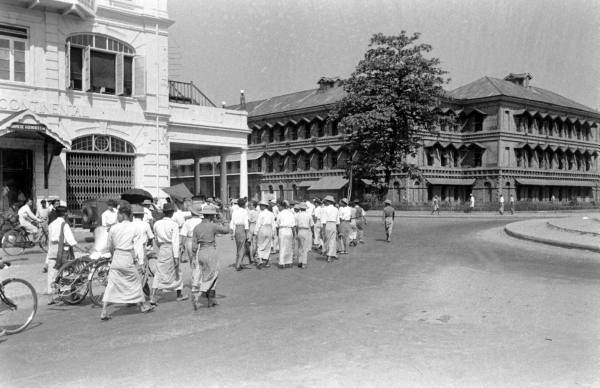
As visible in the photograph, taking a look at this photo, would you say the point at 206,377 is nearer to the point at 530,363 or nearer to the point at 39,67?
the point at 530,363

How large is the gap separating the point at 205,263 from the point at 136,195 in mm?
11812

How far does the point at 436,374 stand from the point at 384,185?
4132cm

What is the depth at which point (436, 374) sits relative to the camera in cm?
526

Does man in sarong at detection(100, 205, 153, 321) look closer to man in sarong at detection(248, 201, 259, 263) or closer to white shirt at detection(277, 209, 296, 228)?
white shirt at detection(277, 209, 296, 228)

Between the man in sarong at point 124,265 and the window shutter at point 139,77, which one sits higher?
the window shutter at point 139,77

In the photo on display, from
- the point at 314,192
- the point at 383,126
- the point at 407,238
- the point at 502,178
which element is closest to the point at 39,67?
the point at 407,238

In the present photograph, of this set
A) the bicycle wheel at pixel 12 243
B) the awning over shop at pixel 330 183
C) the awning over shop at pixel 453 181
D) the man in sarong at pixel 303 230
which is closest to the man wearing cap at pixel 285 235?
the man in sarong at pixel 303 230

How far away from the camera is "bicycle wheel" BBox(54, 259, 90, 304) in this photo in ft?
31.4

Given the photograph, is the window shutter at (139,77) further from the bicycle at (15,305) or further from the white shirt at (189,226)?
the bicycle at (15,305)

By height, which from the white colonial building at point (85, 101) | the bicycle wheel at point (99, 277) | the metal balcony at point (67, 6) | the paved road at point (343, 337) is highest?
the metal balcony at point (67, 6)

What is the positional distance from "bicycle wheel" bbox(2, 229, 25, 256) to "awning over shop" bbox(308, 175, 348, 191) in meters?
38.7

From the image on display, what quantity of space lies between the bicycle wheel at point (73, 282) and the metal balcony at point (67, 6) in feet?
42.4

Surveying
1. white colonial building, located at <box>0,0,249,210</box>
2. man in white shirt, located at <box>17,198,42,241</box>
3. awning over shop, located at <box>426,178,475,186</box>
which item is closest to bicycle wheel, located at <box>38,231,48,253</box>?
man in white shirt, located at <box>17,198,42,241</box>

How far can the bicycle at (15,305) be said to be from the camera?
7.61 meters
